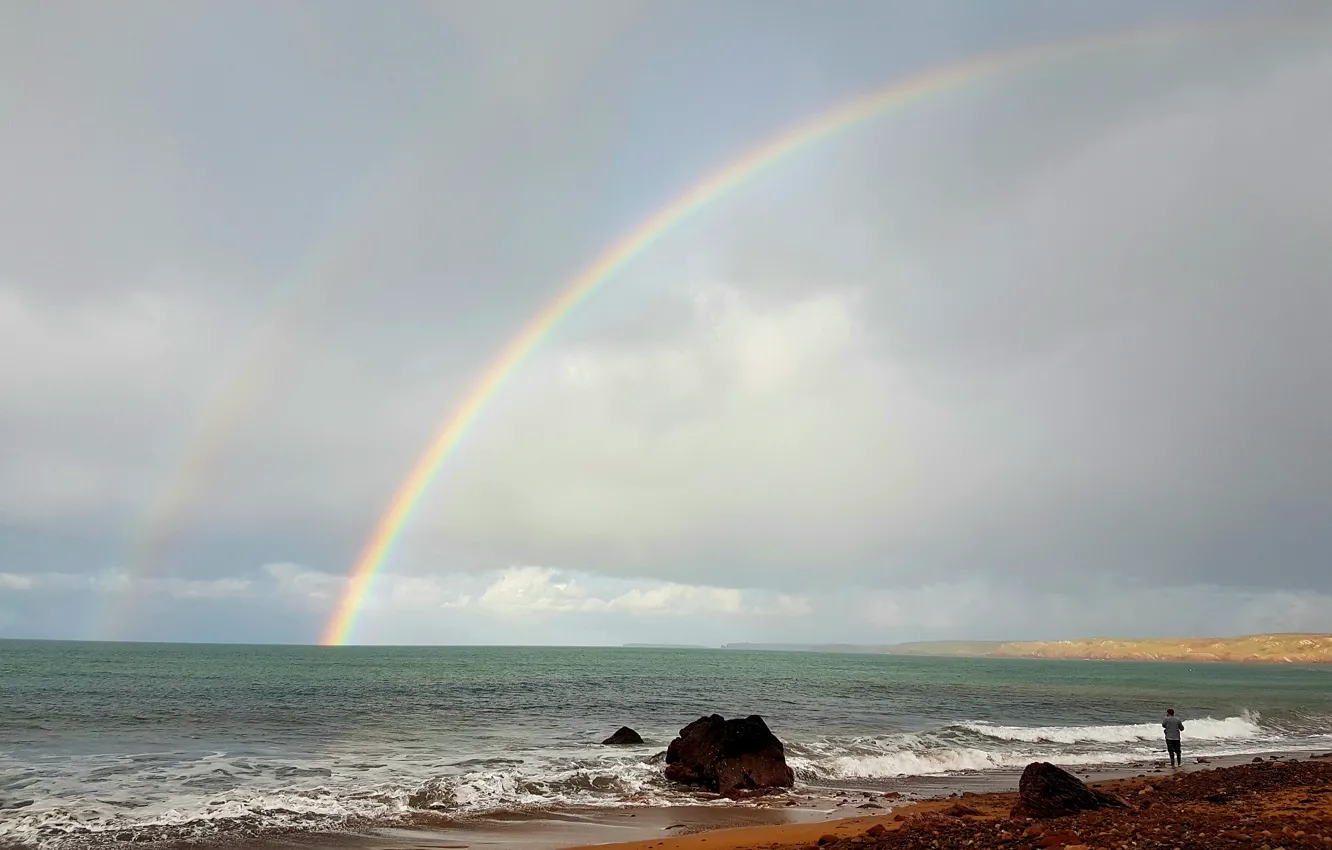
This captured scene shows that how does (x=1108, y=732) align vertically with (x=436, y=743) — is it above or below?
below

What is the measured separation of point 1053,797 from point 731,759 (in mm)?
11356

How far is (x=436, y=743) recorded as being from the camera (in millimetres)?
33719

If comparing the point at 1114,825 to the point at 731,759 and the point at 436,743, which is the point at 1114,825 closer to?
the point at 731,759

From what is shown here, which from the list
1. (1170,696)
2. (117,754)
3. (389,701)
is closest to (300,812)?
(117,754)

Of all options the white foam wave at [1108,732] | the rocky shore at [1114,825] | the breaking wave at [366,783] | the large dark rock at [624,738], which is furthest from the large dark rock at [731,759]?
the white foam wave at [1108,732]

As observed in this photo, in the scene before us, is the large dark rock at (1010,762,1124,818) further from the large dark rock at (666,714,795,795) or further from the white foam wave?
the white foam wave

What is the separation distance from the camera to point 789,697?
66.2 m

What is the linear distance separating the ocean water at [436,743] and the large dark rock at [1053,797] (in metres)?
10.1

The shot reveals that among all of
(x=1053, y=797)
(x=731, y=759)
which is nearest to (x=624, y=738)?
(x=731, y=759)

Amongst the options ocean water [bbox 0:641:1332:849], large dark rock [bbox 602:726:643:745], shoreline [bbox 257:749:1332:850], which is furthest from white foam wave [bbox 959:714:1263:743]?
large dark rock [bbox 602:726:643:745]

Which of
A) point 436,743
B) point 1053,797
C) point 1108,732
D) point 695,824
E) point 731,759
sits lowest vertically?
point 1108,732

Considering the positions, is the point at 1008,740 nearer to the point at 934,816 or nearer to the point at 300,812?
the point at 934,816

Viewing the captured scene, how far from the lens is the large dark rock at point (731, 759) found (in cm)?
2430

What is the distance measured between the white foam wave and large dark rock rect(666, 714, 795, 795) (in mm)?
18873
